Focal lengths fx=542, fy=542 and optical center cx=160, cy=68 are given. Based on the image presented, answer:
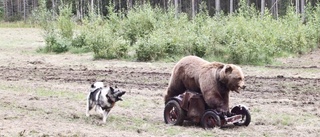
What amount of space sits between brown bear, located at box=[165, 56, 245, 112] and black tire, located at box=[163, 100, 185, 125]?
1.22ft

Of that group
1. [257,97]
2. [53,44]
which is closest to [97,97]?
[257,97]

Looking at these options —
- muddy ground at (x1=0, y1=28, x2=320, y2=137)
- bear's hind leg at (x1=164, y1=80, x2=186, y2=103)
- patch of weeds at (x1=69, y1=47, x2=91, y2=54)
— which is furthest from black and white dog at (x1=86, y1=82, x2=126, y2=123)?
patch of weeds at (x1=69, y1=47, x2=91, y2=54)

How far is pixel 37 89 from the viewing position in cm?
1439

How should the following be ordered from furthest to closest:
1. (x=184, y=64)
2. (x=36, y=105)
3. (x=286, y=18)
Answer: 1. (x=286, y=18)
2. (x=36, y=105)
3. (x=184, y=64)

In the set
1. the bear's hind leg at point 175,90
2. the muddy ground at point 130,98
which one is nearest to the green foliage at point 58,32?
the muddy ground at point 130,98

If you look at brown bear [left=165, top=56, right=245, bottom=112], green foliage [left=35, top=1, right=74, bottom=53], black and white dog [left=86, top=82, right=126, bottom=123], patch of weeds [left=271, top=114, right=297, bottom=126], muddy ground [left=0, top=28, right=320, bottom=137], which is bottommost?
patch of weeds [left=271, top=114, right=297, bottom=126]

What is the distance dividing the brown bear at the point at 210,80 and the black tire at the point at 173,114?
1.22ft

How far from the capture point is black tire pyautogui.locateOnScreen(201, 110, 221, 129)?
8.89m

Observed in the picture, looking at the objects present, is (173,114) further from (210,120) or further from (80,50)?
(80,50)

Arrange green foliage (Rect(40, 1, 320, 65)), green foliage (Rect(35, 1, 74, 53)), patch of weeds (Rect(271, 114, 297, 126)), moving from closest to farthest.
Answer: patch of weeds (Rect(271, 114, 297, 126)), green foliage (Rect(40, 1, 320, 65)), green foliage (Rect(35, 1, 74, 53))

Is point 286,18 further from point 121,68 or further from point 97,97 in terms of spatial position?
point 97,97

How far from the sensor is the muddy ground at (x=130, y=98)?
9.02 meters

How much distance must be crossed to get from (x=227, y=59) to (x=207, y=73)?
12.3m

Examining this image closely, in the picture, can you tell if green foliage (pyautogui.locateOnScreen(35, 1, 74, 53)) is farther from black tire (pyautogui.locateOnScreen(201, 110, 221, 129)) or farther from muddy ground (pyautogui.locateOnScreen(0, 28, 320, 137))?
black tire (pyautogui.locateOnScreen(201, 110, 221, 129))
